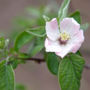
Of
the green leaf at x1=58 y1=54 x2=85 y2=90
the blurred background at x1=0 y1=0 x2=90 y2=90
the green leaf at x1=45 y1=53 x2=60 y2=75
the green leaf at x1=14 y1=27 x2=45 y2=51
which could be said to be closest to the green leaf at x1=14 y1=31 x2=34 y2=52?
the green leaf at x1=14 y1=27 x2=45 y2=51

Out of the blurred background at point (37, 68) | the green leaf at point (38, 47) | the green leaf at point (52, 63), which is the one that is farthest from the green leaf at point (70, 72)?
the blurred background at point (37, 68)

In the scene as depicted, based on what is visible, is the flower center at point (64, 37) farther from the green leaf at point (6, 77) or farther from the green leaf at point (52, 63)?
the green leaf at point (6, 77)

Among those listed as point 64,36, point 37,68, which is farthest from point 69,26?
point 37,68

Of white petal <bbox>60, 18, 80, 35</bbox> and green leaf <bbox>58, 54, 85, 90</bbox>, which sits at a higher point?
white petal <bbox>60, 18, 80, 35</bbox>

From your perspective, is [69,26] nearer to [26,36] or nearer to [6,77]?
[26,36]

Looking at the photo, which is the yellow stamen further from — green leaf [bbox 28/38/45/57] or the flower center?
green leaf [bbox 28/38/45/57]

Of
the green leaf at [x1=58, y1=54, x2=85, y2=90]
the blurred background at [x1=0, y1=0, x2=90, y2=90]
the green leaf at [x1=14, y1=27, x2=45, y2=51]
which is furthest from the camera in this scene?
the blurred background at [x1=0, y1=0, x2=90, y2=90]
